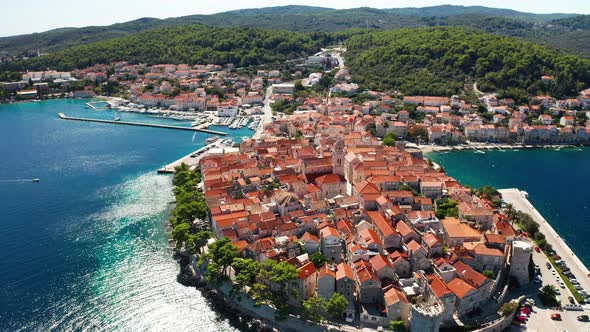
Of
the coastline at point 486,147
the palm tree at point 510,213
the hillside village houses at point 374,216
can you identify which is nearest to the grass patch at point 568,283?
the hillside village houses at point 374,216

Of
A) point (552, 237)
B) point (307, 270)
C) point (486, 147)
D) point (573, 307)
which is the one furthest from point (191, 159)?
point (573, 307)

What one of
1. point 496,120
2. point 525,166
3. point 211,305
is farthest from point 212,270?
point 496,120

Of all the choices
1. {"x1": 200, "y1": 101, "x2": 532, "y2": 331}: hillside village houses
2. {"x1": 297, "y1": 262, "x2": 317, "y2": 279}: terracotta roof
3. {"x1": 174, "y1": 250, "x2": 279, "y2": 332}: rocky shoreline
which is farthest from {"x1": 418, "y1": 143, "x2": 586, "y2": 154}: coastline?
{"x1": 174, "y1": 250, "x2": 279, "y2": 332}: rocky shoreline

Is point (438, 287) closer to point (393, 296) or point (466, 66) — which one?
point (393, 296)

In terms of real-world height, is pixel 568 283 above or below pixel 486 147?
below

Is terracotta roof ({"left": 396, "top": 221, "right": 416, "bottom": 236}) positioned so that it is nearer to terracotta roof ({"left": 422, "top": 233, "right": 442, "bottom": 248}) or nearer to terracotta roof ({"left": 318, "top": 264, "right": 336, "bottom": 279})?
terracotta roof ({"left": 422, "top": 233, "right": 442, "bottom": 248})

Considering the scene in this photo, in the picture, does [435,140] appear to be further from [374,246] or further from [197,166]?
[374,246]

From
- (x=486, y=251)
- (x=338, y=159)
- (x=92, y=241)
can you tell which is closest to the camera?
(x=486, y=251)
